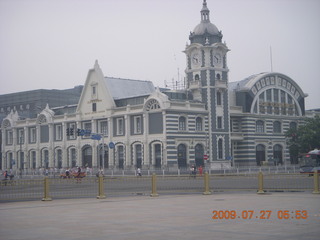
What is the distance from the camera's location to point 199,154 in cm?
7769

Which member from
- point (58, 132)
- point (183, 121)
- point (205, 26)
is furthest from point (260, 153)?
point (58, 132)

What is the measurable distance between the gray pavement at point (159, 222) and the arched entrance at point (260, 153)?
6567 centimetres

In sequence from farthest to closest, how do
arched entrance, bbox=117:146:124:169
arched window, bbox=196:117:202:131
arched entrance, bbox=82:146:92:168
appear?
arched entrance, bbox=82:146:92:168 < arched entrance, bbox=117:146:124:169 < arched window, bbox=196:117:202:131

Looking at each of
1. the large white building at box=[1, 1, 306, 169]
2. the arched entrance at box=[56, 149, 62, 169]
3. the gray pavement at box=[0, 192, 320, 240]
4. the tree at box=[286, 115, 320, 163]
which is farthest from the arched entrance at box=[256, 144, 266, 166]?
the gray pavement at box=[0, 192, 320, 240]

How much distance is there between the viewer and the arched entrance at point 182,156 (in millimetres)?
75000

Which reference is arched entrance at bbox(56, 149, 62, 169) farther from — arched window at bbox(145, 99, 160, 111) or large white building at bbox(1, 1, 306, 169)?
arched window at bbox(145, 99, 160, 111)

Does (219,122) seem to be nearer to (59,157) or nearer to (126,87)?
(126,87)

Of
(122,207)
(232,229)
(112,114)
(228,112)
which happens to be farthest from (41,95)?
(232,229)

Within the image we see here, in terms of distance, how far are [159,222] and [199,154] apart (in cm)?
6237

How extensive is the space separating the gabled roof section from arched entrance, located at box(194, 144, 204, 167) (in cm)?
1272

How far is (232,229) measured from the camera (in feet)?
44.8

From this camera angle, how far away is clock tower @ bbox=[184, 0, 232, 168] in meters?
79.2

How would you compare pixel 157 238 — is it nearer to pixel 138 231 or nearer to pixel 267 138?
pixel 138 231
